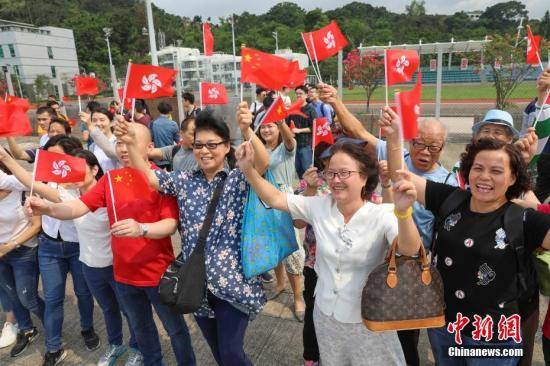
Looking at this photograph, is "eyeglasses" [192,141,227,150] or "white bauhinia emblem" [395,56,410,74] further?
"white bauhinia emblem" [395,56,410,74]

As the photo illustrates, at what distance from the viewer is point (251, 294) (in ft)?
6.99

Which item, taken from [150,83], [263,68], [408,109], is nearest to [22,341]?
[150,83]

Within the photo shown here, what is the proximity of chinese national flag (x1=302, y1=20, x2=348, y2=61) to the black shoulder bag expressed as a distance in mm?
1708

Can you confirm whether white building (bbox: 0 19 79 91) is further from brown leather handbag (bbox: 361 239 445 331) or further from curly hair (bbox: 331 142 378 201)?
brown leather handbag (bbox: 361 239 445 331)

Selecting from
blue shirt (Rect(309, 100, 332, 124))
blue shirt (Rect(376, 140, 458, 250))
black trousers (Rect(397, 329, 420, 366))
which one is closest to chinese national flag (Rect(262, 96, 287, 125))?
blue shirt (Rect(376, 140, 458, 250))

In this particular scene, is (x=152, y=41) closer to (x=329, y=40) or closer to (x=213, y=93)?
(x=213, y=93)

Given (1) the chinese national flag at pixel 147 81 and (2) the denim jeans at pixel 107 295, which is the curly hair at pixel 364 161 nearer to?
(1) the chinese national flag at pixel 147 81

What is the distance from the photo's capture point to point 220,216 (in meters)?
2.13

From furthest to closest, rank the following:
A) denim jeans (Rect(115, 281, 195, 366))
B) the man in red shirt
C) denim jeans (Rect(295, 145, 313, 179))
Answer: denim jeans (Rect(295, 145, 313, 179)) → denim jeans (Rect(115, 281, 195, 366)) → the man in red shirt

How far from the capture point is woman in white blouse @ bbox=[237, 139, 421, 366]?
5.90ft

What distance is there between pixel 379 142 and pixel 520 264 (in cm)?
113

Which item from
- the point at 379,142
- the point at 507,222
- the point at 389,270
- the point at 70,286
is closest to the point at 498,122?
the point at 379,142

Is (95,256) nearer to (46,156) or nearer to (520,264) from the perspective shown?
(46,156)

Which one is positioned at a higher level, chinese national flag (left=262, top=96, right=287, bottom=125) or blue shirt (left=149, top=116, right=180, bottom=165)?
chinese national flag (left=262, top=96, right=287, bottom=125)
